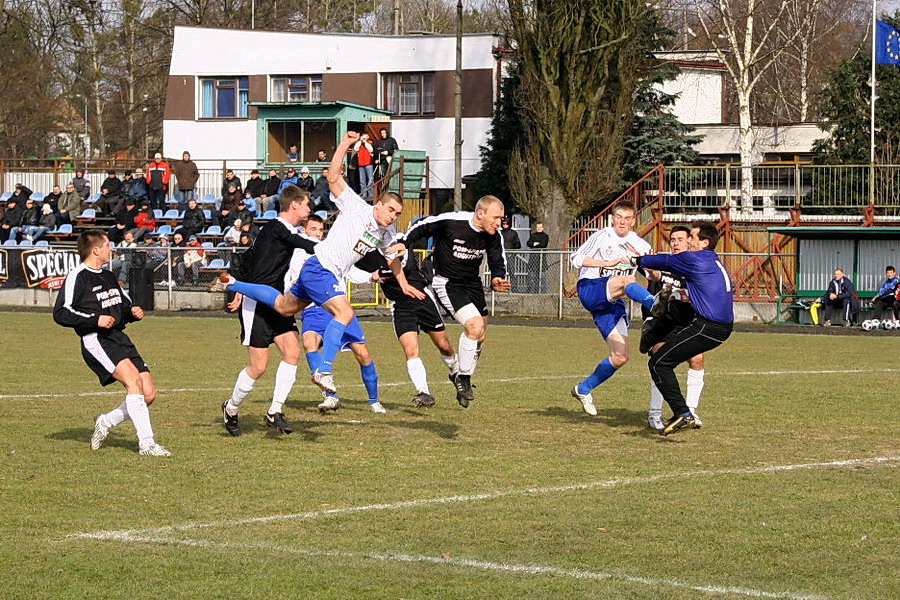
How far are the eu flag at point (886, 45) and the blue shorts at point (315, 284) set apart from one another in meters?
31.4

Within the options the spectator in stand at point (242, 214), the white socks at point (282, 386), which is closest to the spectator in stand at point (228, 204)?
the spectator in stand at point (242, 214)

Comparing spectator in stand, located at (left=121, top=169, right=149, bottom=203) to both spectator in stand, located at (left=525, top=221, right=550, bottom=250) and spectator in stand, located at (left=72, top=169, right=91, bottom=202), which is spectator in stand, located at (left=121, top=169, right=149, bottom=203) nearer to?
spectator in stand, located at (left=72, top=169, right=91, bottom=202)

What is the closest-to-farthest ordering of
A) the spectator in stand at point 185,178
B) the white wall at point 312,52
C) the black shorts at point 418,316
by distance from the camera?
the black shorts at point 418,316, the spectator in stand at point 185,178, the white wall at point 312,52

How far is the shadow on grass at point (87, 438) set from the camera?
11.4 meters

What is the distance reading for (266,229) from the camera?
1188cm

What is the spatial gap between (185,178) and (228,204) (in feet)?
11.8

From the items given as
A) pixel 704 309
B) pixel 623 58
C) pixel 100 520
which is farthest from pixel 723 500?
pixel 623 58

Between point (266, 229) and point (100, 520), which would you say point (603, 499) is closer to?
point (100, 520)

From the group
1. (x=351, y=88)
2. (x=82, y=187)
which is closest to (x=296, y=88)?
(x=351, y=88)

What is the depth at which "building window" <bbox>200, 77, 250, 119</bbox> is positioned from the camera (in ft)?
175

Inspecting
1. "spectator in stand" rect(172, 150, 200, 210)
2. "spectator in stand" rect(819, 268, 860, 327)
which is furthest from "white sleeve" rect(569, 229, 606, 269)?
"spectator in stand" rect(172, 150, 200, 210)

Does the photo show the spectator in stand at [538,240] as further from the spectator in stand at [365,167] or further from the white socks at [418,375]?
the white socks at [418,375]

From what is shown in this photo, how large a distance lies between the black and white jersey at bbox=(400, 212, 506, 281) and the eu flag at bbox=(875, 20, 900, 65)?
2885 cm

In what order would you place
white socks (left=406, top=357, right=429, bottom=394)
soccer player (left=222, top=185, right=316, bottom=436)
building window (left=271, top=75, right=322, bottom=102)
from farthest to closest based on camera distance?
building window (left=271, top=75, right=322, bottom=102) < white socks (left=406, top=357, right=429, bottom=394) < soccer player (left=222, top=185, right=316, bottom=436)
